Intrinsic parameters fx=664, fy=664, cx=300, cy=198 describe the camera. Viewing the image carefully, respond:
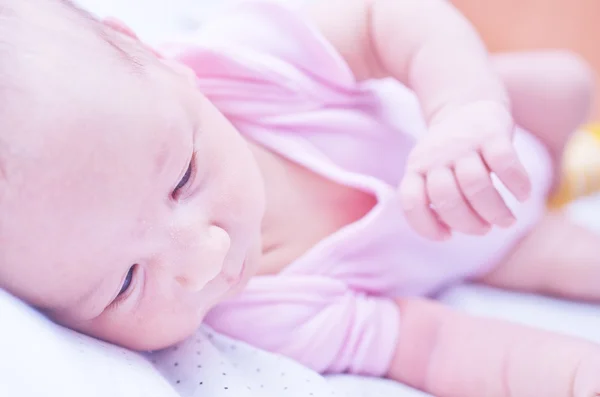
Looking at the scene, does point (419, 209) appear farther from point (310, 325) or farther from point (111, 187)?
point (111, 187)

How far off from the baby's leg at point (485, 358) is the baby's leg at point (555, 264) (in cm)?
19

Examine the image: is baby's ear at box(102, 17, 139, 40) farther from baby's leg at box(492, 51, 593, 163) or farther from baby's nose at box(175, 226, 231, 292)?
baby's leg at box(492, 51, 593, 163)

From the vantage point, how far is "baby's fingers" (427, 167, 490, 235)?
636 mm

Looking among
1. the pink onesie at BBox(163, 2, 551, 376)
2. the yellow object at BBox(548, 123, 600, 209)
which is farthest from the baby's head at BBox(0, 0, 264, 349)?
the yellow object at BBox(548, 123, 600, 209)

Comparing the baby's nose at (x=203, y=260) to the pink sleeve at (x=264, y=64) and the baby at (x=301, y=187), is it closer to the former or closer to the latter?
the baby at (x=301, y=187)

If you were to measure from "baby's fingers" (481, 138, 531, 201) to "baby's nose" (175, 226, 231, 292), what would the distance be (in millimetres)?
257

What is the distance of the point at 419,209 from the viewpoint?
659 millimetres

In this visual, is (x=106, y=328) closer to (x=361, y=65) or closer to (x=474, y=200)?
(x=474, y=200)

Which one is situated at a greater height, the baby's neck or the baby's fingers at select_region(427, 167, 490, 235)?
the baby's fingers at select_region(427, 167, 490, 235)

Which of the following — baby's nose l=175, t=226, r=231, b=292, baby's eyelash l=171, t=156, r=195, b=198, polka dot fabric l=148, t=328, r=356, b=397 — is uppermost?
baby's eyelash l=171, t=156, r=195, b=198

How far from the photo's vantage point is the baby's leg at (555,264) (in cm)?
86

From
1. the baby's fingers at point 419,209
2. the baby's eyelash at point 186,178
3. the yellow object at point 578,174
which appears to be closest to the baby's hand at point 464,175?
the baby's fingers at point 419,209

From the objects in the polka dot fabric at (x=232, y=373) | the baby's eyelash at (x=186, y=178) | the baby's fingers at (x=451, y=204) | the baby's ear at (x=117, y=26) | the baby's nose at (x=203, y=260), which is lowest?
the polka dot fabric at (x=232, y=373)

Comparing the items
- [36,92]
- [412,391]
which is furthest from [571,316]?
[36,92]
